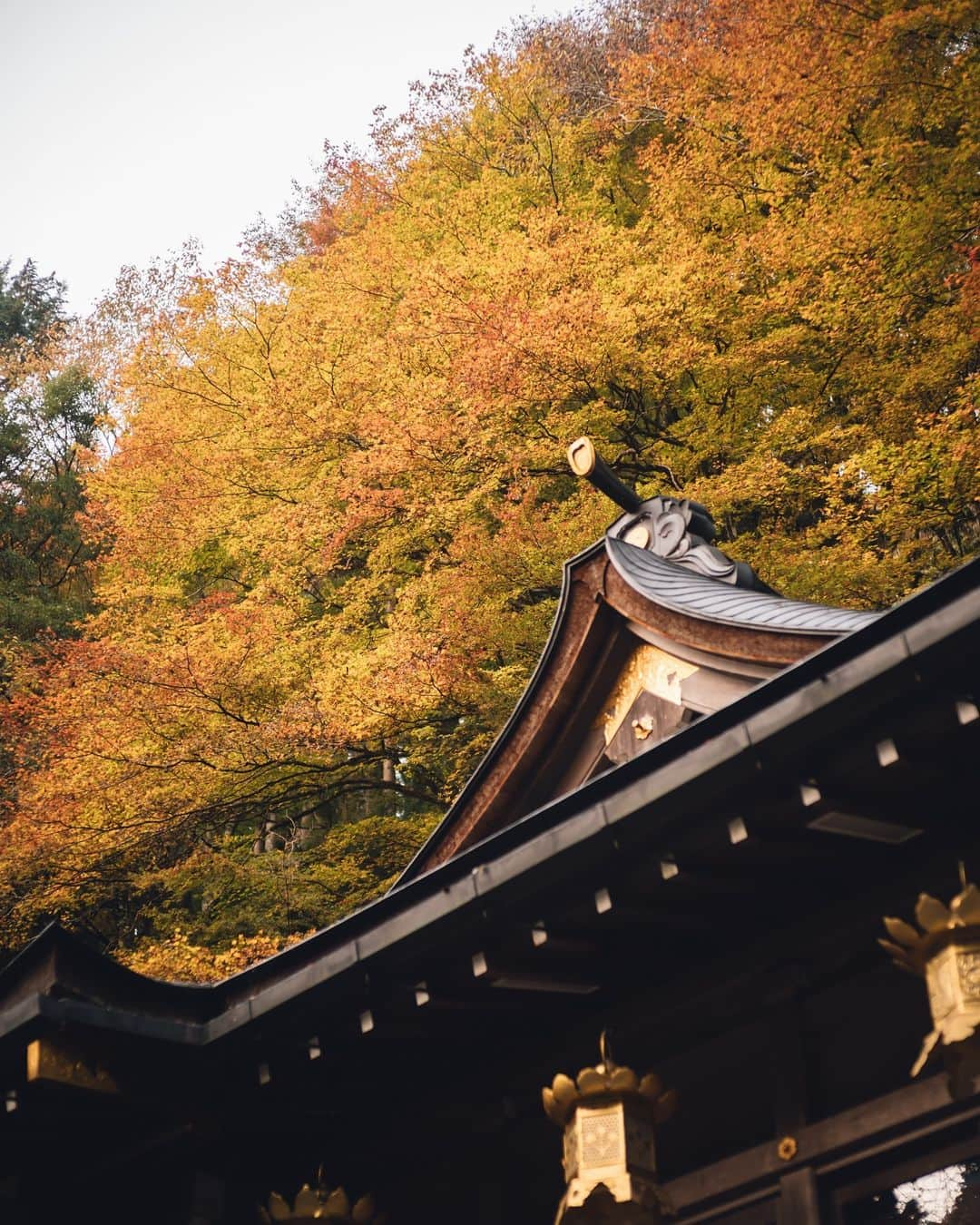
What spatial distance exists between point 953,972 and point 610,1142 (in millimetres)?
1543

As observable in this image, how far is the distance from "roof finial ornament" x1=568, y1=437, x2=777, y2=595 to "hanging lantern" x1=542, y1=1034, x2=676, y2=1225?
3423 millimetres

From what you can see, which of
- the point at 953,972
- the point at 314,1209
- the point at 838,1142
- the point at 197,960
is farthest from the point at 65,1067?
the point at 197,960

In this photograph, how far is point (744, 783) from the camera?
4.21 metres

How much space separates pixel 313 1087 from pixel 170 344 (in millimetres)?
20724

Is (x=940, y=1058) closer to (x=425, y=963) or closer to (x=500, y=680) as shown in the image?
(x=425, y=963)

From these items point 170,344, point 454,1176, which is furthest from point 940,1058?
point 170,344

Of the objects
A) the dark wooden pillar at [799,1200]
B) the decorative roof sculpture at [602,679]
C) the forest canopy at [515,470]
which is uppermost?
the forest canopy at [515,470]

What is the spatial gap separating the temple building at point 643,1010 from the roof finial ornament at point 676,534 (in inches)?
27.3

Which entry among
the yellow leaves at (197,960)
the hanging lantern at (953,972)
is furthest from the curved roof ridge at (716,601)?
the yellow leaves at (197,960)

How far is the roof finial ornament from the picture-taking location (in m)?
7.65

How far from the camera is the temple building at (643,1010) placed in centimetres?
414

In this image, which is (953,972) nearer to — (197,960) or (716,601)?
(716,601)

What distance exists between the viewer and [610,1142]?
4.79 m

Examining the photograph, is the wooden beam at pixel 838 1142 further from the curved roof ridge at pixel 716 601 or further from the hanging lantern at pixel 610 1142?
the curved roof ridge at pixel 716 601
